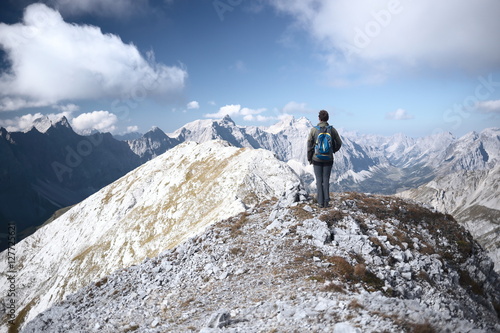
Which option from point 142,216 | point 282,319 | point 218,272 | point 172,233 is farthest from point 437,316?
point 142,216

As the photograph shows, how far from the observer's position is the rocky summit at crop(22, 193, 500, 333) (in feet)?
30.8

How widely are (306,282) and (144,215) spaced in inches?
3049

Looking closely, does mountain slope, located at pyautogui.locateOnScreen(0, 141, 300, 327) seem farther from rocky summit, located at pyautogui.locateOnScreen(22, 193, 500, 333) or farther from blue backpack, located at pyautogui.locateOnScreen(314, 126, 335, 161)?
blue backpack, located at pyautogui.locateOnScreen(314, 126, 335, 161)

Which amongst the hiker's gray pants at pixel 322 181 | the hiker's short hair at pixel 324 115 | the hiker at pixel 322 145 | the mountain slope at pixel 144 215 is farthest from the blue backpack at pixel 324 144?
the mountain slope at pixel 144 215

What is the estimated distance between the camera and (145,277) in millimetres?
17906

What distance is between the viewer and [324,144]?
17.1m

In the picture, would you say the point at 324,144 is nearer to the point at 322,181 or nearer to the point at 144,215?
the point at 322,181

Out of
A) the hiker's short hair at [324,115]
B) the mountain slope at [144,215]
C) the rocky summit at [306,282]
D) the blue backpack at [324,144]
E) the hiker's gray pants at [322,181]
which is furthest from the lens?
the mountain slope at [144,215]

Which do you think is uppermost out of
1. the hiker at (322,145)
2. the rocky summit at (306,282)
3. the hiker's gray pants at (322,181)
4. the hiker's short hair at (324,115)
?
the hiker's short hair at (324,115)

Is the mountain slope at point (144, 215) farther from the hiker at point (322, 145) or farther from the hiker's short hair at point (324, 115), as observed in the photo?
the hiker's short hair at point (324, 115)

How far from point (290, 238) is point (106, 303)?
12597mm

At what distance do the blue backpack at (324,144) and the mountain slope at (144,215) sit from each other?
25.2 meters

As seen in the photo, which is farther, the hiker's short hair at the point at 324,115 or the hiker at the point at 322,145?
the hiker's short hair at the point at 324,115

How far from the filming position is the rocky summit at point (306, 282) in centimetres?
940
